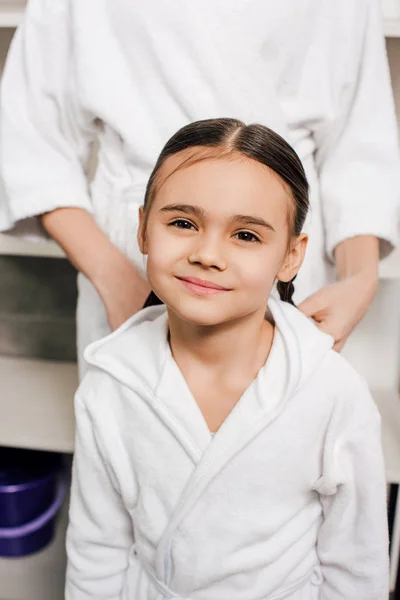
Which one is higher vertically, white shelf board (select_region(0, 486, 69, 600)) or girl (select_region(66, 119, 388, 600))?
girl (select_region(66, 119, 388, 600))

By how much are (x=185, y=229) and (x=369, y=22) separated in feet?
1.79

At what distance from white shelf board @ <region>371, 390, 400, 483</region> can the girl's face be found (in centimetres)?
66

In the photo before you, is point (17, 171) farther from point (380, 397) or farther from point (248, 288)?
point (380, 397)

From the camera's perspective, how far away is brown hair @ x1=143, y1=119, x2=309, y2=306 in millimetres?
641

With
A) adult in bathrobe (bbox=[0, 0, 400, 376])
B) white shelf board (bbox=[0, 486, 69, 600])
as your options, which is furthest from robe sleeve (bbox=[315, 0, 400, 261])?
white shelf board (bbox=[0, 486, 69, 600])

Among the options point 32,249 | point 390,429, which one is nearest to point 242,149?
point 32,249

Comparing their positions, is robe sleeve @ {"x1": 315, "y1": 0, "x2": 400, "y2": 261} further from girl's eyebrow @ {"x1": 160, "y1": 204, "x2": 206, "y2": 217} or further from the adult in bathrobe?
girl's eyebrow @ {"x1": 160, "y1": 204, "x2": 206, "y2": 217}

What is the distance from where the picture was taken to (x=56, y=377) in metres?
1.48

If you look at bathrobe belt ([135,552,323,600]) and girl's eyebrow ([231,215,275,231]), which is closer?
girl's eyebrow ([231,215,275,231])

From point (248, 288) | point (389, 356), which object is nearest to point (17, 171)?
point (248, 288)

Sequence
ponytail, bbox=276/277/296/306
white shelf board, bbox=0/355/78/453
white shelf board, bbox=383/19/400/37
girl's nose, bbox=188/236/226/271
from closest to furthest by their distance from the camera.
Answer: girl's nose, bbox=188/236/226/271
ponytail, bbox=276/277/296/306
white shelf board, bbox=383/19/400/37
white shelf board, bbox=0/355/78/453

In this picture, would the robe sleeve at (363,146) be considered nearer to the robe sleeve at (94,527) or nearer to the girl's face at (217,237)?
the girl's face at (217,237)

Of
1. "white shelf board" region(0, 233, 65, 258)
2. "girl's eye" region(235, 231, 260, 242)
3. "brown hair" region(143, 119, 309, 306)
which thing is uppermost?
"brown hair" region(143, 119, 309, 306)

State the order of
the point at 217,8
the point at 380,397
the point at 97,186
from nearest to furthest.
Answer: the point at 217,8
the point at 97,186
the point at 380,397
